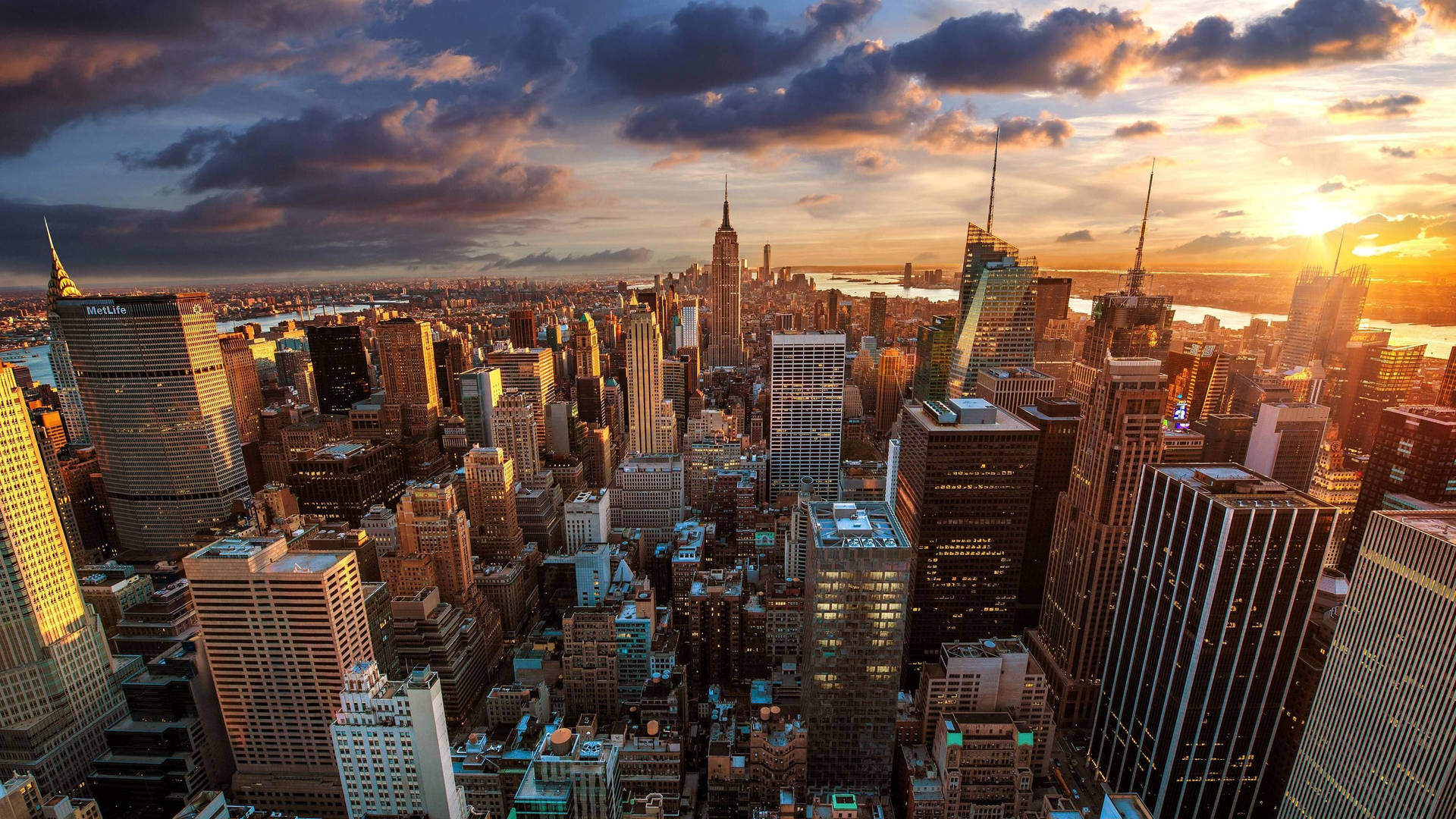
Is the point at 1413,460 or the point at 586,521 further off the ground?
the point at 1413,460

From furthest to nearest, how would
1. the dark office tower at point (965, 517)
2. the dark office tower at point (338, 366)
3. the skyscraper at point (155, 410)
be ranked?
1. the dark office tower at point (338, 366)
2. the skyscraper at point (155, 410)
3. the dark office tower at point (965, 517)

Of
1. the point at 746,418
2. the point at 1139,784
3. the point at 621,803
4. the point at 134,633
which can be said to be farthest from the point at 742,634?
the point at 746,418

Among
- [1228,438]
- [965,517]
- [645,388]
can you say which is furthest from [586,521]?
[1228,438]

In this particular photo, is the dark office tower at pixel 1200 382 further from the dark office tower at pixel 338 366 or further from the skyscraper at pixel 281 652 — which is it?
the dark office tower at pixel 338 366

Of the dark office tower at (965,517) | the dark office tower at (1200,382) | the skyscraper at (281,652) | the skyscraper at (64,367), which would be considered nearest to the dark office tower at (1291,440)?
the dark office tower at (1200,382)

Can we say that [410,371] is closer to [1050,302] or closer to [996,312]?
[996,312]
